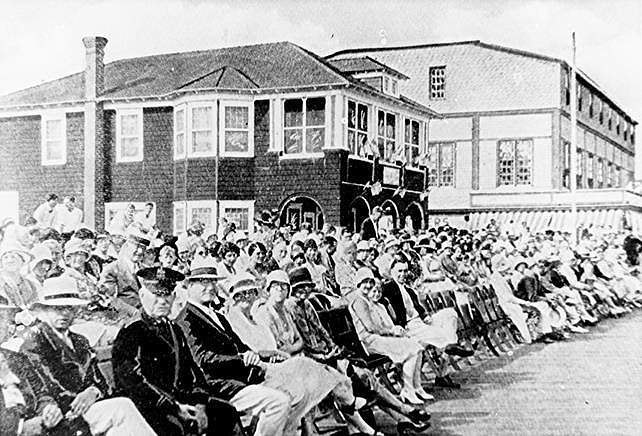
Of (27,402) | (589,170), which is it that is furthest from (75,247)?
(589,170)

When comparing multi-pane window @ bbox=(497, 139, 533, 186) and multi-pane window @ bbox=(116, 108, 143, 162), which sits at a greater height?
multi-pane window @ bbox=(497, 139, 533, 186)

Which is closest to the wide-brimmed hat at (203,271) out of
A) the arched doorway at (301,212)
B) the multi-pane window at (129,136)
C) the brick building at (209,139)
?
the brick building at (209,139)

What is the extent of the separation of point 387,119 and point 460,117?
616cm

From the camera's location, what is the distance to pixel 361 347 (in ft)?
17.6

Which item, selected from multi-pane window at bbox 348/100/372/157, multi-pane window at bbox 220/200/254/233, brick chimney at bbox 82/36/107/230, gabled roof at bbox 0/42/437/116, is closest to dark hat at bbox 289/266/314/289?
gabled roof at bbox 0/42/437/116

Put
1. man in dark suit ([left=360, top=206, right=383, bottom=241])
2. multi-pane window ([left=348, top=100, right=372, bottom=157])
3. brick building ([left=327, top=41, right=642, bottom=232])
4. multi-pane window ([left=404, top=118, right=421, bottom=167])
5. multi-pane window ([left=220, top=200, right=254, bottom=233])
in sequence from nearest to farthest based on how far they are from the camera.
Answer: multi-pane window ([left=220, top=200, right=254, bottom=233]) → man in dark suit ([left=360, top=206, right=383, bottom=241]) → multi-pane window ([left=348, top=100, right=372, bottom=157]) → multi-pane window ([left=404, top=118, right=421, bottom=167]) → brick building ([left=327, top=41, right=642, bottom=232])

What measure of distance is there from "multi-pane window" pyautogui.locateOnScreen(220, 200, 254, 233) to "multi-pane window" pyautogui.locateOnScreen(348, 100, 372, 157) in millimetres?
2604

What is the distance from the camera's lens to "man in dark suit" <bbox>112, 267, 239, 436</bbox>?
11.0ft

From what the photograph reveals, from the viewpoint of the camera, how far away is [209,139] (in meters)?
9.19

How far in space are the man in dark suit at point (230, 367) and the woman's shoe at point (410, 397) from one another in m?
1.97

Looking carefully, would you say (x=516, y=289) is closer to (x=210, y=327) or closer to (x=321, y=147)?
(x=321, y=147)

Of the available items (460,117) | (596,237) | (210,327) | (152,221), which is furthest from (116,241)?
(460,117)

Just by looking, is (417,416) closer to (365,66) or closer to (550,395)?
(550,395)

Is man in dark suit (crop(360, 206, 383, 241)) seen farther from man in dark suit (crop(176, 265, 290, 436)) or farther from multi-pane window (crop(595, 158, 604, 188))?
multi-pane window (crop(595, 158, 604, 188))
